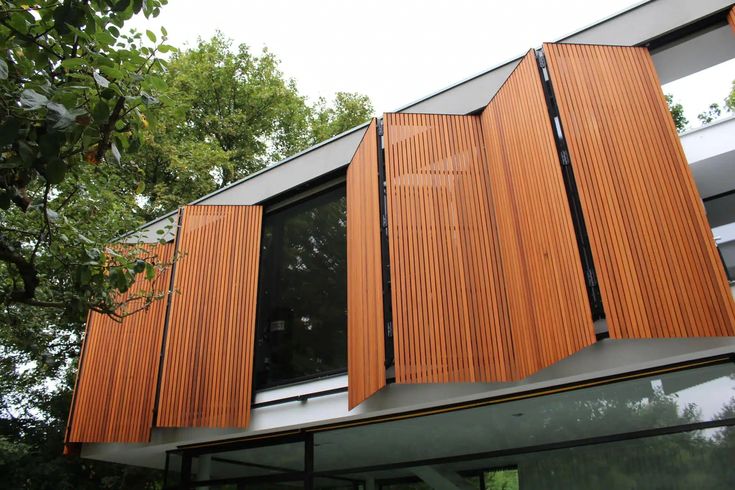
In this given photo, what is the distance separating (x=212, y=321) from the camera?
6.84 metres

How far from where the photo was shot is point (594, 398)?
444 cm

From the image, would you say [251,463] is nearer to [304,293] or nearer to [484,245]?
[304,293]

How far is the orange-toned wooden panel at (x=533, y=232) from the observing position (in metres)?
4.14

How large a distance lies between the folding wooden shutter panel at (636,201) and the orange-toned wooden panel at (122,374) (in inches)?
200

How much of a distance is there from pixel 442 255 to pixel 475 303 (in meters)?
0.55

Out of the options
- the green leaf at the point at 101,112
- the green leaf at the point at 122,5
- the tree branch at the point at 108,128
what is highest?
the green leaf at the point at 122,5

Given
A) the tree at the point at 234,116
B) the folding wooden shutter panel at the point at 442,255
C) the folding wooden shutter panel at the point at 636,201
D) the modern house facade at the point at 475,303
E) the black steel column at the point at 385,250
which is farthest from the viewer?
the tree at the point at 234,116

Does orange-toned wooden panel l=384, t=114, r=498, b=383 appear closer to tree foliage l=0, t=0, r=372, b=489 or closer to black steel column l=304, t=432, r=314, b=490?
black steel column l=304, t=432, r=314, b=490

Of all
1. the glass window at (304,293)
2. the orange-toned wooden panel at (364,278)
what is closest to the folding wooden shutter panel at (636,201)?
the orange-toned wooden panel at (364,278)

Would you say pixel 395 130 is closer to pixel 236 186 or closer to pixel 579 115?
pixel 579 115

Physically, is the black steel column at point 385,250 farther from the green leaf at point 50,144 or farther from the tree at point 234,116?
the tree at point 234,116

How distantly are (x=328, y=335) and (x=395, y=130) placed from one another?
243cm

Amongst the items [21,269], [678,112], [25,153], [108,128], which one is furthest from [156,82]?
[678,112]

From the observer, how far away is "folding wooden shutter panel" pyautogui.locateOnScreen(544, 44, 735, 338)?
3705 millimetres
